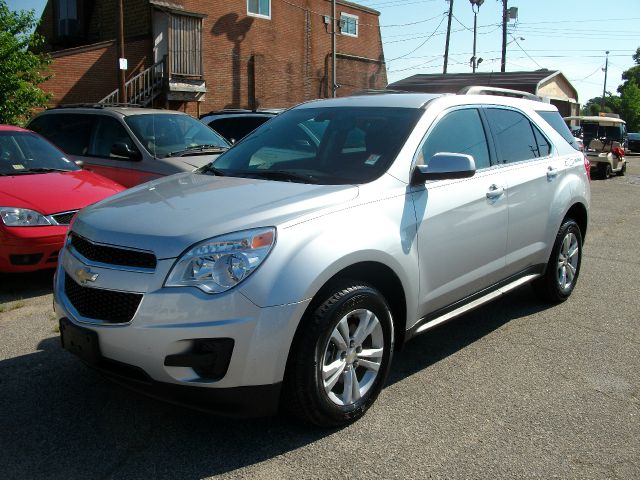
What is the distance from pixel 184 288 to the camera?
2.85 m

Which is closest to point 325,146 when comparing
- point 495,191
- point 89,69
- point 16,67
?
point 495,191

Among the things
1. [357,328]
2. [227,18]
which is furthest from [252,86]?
[357,328]

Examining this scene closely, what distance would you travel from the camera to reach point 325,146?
4195 millimetres

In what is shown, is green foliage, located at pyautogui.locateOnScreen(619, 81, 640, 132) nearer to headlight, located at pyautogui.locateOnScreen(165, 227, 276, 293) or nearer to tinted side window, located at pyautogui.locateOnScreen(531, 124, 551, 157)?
tinted side window, located at pyautogui.locateOnScreen(531, 124, 551, 157)

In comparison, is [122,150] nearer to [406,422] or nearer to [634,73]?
[406,422]

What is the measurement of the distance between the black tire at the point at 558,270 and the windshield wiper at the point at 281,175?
255cm

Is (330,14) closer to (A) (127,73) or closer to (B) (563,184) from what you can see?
(A) (127,73)

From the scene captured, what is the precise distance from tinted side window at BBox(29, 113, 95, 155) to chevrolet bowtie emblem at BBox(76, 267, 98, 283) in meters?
5.68

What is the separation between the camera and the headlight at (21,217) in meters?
5.51

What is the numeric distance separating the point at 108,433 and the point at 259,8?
84.9 ft

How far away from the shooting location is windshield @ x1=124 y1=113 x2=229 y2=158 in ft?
26.2

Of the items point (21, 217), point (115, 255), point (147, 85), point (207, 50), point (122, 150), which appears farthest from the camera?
point (207, 50)

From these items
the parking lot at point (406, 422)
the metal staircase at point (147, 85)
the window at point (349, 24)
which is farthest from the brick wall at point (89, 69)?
the parking lot at point (406, 422)

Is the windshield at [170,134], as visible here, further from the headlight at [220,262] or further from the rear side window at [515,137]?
the headlight at [220,262]
